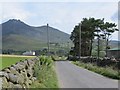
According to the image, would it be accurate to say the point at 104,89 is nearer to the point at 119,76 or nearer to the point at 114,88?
the point at 114,88

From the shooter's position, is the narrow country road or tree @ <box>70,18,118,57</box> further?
tree @ <box>70,18,118,57</box>

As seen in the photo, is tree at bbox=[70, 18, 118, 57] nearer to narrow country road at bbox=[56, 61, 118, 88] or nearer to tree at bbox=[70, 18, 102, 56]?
tree at bbox=[70, 18, 102, 56]

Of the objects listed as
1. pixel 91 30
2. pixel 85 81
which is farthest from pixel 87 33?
pixel 85 81

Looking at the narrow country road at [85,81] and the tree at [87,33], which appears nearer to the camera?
the narrow country road at [85,81]

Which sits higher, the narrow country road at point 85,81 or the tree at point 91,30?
the tree at point 91,30

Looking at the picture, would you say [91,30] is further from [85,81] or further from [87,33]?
[85,81]

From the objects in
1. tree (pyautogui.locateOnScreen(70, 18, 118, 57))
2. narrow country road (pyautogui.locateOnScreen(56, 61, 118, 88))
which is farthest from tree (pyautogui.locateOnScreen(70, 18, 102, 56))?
narrow country road (pyautogui.locateOnScreen(56, 61, 118, 88))

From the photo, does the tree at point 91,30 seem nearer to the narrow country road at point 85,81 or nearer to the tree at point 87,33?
the tree at point 87,33

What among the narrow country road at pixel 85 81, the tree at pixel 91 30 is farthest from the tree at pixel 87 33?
the narrow country road at pixel 85 81

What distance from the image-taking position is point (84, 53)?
10438 cm

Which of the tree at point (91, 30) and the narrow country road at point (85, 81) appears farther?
the tree at point (91, 30)

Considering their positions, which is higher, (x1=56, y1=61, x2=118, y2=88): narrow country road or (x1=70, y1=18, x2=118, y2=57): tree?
(x1=70, y1=18, x2=118, y2=57): tree

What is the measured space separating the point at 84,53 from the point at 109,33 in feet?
46.1

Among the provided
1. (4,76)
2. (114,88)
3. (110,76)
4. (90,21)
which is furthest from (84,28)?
(4,76)
